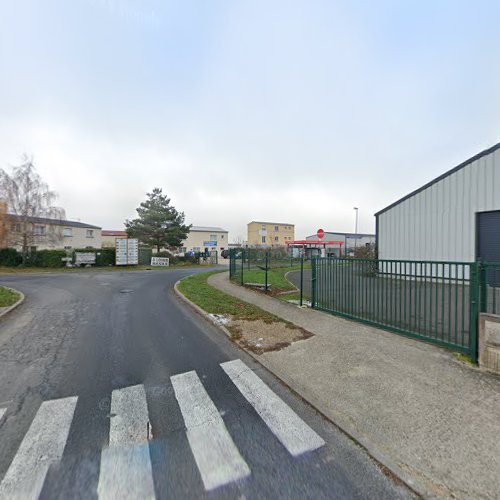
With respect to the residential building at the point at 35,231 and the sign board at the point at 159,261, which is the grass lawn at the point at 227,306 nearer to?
the sign board at the point at 159,261

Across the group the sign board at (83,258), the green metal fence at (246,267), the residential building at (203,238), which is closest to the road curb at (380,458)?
the green metal fence at (246,267)

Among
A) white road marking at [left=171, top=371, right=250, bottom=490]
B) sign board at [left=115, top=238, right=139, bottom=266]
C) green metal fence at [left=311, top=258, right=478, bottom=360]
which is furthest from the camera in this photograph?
sign board at [left=115, top=238, right=139, bottom=266]

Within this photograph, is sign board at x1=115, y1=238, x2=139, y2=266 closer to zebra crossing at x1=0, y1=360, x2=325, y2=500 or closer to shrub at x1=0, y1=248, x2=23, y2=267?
shrub at x1=0, y1=248, x2=23, y2=267

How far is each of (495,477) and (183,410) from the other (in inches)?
115

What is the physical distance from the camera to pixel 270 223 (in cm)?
7319

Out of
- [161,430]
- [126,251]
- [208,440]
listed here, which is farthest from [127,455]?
[126,251]

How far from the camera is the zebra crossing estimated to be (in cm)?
199

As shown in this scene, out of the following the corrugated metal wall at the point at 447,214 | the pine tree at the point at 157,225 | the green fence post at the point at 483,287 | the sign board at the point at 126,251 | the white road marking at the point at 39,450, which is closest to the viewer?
the white road marking at the point at 39,450

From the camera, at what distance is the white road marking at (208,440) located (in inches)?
82.6

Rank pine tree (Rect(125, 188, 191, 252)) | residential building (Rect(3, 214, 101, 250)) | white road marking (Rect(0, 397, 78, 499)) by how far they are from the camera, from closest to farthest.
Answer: white road marking (Rect(0, 397, 78, 499)) → residential building (Rect(3, 214, 101, 250)) → pine tree (Rect(125, 188, 191, 252))

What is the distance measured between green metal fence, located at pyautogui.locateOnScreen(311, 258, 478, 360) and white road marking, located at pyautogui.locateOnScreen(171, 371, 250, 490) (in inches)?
157

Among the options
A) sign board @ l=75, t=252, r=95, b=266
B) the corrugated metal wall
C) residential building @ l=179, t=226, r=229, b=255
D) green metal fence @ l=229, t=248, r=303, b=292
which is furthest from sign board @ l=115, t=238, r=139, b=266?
residential building @ l=179, t=226, r=229, b=255

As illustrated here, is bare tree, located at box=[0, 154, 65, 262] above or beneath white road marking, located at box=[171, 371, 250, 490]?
above

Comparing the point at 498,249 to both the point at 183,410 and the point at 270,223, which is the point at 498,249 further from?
the point at 270,223
